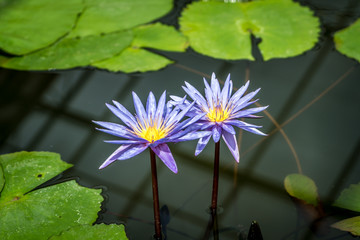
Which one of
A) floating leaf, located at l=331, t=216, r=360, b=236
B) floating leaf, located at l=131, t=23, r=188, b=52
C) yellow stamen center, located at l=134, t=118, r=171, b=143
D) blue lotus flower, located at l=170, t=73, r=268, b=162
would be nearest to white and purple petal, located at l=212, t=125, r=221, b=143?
blue lotus flower, located at l=170, t=73, r=268, b=162

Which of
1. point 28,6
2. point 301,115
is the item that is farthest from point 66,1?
point 301,115

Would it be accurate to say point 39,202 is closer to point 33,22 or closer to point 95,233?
point 95,233

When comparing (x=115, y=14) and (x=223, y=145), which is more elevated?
(x=115, y=14)

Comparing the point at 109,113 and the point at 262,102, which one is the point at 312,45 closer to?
the point at 262,102

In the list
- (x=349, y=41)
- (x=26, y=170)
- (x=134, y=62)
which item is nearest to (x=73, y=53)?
(x=134, y=62)

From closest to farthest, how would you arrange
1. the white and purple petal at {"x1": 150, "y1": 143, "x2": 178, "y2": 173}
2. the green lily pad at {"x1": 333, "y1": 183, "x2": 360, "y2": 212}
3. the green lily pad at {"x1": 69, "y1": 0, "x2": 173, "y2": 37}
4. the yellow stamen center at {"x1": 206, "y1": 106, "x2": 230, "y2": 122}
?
1. the white and purple petal at {"x1": 150, "y1": 143, "x2": 178, "y2": 173}
2. the yellow stamen center at {"x1": 206, "y1": 106, "x2": 230, "y2": 122}
3. the green lily pad at {"x1": 333, "y1": 183, "x2": 360, "y2": 212}
4. the green lily pad at {"x1": 69, "y1": 0, "x2": 173, "y2": 37}

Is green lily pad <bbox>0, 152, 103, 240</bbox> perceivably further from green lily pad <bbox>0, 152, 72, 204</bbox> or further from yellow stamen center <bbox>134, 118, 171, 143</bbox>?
yellow stamen center <bbox>134, 118, 171, 143</bbox>
